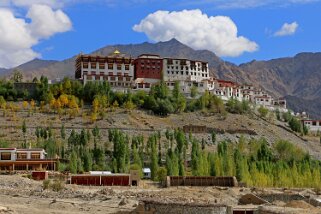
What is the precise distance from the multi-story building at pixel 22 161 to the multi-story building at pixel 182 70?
5466 cm

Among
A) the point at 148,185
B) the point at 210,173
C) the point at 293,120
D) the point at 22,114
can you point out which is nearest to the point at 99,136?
the point at 22,114

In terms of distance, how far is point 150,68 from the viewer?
409 feet

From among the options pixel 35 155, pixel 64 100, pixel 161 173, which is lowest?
pixel 161 173

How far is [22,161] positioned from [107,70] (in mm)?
48986

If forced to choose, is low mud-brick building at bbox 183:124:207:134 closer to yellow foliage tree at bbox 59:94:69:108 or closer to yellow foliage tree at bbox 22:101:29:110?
yellow foliage tree at bbox 59:94:69:108

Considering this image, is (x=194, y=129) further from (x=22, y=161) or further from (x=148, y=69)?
(x=22, y=161)

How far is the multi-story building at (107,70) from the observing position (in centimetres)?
11869

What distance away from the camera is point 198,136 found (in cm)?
10406

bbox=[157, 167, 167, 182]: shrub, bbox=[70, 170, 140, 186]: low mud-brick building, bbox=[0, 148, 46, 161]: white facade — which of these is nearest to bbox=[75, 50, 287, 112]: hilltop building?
bbox=[0, 148, 46, 161]: white facade

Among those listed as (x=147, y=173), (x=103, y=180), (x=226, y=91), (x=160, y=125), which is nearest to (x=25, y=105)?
(x=160, y=125)

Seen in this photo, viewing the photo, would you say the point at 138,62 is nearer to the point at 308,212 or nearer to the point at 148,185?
the point at 148,185

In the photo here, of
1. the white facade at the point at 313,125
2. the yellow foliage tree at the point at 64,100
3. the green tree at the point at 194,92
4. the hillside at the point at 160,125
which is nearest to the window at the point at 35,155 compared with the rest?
the hillside at the point at 160,125

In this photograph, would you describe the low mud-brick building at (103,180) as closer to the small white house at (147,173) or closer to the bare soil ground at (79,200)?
the bare soil ground at (79,200)

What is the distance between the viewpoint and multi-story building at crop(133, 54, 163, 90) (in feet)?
404
